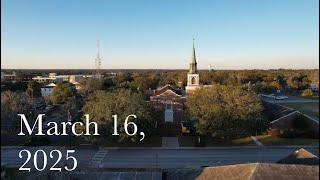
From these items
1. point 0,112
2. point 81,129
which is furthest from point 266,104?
point 0,112

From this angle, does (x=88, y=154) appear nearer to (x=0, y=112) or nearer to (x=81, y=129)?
(x=81, y=129)

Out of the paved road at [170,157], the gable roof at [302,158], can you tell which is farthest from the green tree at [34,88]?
Answer: the gable roof at [302,158]

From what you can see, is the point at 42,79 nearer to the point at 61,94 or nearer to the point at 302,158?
the point at 61,94

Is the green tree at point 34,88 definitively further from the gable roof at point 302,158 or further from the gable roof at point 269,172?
the gable roof at point 269,172

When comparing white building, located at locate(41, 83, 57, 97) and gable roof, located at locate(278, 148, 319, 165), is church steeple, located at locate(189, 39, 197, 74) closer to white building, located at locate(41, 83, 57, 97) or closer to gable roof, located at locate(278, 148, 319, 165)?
white building, located at locate(41, 83, 57, 97)

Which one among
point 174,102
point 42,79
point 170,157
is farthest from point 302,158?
point 42,79

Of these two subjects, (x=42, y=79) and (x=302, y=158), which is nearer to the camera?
(x=302, y=158)
